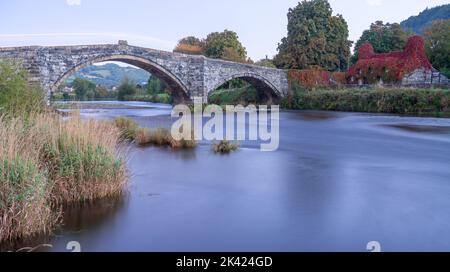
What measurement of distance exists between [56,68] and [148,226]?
2076 cm

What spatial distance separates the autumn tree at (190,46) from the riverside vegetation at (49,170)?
54687 mm

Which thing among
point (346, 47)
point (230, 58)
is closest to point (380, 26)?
point (346, 47)

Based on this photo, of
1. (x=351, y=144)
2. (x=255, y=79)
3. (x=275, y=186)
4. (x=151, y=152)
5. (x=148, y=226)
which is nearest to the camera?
(x=148, y=226)

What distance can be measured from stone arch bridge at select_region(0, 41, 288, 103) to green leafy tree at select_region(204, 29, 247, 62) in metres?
12.0

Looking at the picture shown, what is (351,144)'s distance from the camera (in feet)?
56.1

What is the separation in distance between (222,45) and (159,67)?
26.3 metres

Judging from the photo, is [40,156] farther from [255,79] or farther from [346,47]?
[346,47]

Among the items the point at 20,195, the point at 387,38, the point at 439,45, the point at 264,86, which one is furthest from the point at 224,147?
the point at 387,38

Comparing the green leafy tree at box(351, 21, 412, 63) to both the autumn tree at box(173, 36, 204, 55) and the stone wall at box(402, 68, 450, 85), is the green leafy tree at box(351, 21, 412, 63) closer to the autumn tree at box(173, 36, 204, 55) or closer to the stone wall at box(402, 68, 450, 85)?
the stone wall at box(402, 68, 450, 85)

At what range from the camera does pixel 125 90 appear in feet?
243

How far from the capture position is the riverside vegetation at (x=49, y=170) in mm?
5754

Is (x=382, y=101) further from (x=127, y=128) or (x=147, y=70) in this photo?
(x=127, y=128)

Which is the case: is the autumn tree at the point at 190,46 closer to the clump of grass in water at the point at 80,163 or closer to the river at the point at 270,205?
the river at the point at 270,205

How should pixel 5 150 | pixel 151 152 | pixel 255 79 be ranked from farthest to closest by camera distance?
pixel 255 79 → pixel 151 152 → pixel 5 150
